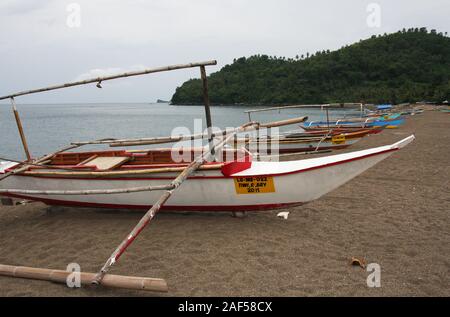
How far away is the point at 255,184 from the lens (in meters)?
5.99

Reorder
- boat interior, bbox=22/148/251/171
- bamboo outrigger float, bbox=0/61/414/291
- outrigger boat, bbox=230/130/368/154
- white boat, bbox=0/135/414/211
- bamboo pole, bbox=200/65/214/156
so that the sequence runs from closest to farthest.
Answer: bamboo outrigger float, bbox=0/61/414/291 → white boat, bbox=0/135/414/211 → bamboo pole, bbox=200/65/214/156 → boat interior, bbox=22/148/251/171 → outrigger boat, bbox=230/130/368/154

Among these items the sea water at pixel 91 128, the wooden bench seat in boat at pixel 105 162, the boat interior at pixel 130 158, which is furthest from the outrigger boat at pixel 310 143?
the wooden bench seat in boat at pixel 105 162

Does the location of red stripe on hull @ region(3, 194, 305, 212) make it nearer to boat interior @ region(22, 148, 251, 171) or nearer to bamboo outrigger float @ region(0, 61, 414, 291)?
bamboo outrigger float @ region(0, 61, 414, 291)

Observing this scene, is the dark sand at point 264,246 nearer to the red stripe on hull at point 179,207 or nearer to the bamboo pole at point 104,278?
the bamboo pole at point 104,278

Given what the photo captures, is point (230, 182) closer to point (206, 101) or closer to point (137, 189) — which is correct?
point (206, 101)

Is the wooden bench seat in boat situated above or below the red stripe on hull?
above

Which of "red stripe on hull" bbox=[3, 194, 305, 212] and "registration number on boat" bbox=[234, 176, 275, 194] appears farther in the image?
"red stripe on hull" bbox=[3, 194, 305, 212]

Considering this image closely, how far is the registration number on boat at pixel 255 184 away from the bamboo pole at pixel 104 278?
240 cm

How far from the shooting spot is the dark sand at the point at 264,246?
442cm

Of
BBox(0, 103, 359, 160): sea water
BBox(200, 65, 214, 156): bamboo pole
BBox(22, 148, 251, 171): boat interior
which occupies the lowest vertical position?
BBox(0, 103, 359, 160): sea water

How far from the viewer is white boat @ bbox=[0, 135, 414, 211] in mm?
5676

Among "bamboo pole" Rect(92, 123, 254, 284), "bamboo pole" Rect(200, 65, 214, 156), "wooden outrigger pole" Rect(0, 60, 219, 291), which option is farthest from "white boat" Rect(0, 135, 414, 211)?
"bamboo pole" Rect(200, 65, 214, 156)
